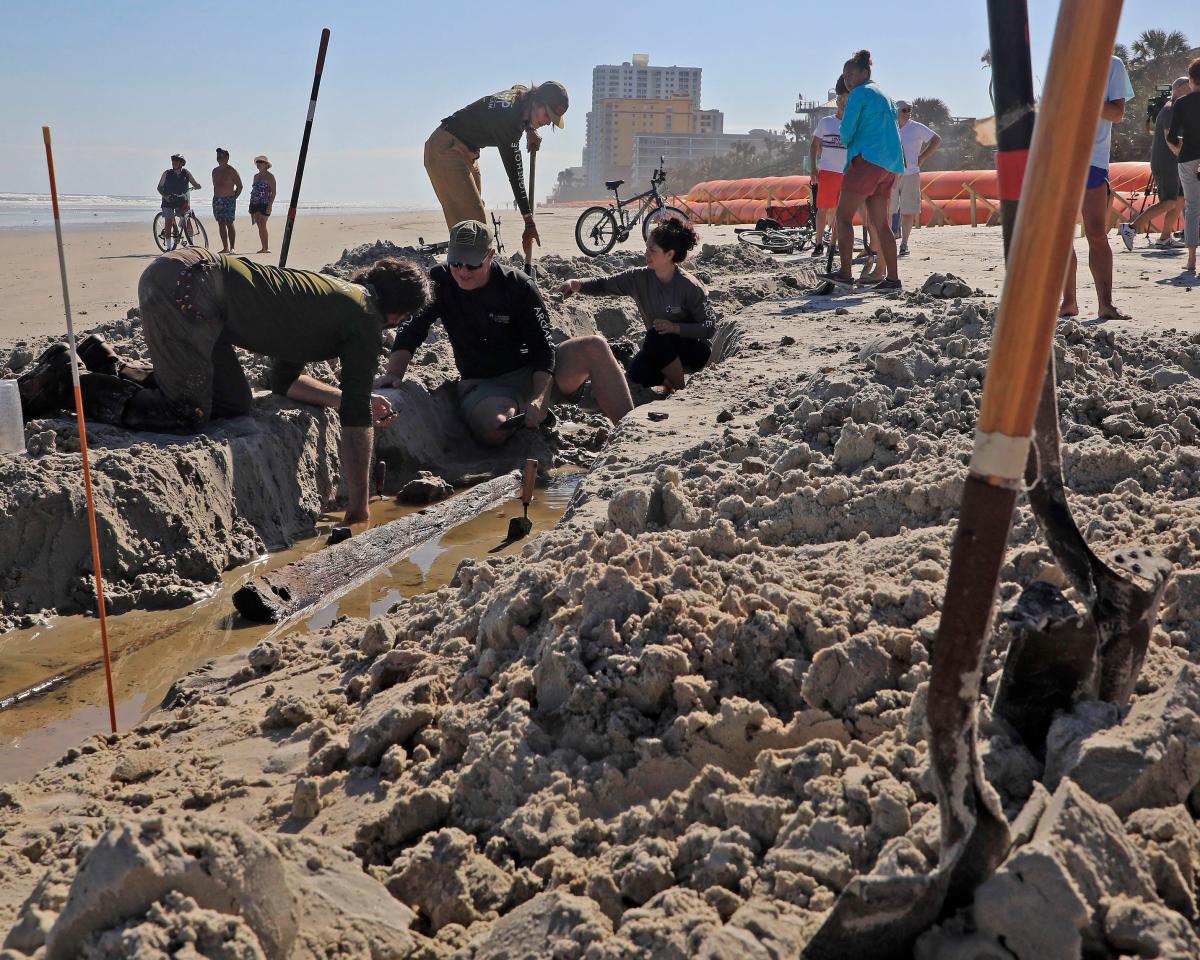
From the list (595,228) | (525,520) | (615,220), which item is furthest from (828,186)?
(525,520)

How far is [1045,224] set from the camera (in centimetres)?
132

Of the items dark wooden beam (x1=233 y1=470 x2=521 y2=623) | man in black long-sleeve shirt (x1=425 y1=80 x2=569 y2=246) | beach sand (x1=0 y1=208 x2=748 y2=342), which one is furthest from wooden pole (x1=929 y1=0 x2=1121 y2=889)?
beach sand (x1=0 y1=208 x2=748 y2=342)

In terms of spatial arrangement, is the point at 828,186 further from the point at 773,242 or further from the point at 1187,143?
the point at 773,242

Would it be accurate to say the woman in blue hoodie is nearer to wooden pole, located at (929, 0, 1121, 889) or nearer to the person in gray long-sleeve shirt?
the person in gray long-sleeve shirt

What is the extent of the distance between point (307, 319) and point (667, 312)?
8.38ft

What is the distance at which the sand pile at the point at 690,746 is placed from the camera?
66.1 inches

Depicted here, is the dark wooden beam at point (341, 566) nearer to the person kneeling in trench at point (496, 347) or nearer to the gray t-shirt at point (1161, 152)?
the person kneeling in trench at point (496, 347)

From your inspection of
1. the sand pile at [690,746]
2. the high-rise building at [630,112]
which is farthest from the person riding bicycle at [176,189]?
the high-rise building at [630,112]

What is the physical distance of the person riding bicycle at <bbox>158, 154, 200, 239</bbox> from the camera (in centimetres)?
1595

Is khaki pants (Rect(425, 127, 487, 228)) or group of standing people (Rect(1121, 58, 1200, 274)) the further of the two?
group of standing people (Rect(1121, 58, 1200, 274))

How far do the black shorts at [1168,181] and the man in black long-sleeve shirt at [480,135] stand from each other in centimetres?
657

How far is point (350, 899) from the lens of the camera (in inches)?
77.8

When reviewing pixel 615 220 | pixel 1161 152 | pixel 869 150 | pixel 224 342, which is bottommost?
pixel 224 342

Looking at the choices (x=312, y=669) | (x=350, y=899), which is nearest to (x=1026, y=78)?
(x=350, y=899)
